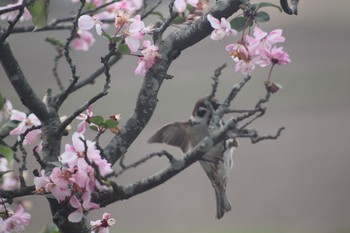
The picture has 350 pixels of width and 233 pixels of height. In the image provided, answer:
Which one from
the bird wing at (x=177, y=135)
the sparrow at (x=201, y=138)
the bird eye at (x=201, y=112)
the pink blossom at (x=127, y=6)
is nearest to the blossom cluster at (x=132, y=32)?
the pink blossom at (x=127, y=6)

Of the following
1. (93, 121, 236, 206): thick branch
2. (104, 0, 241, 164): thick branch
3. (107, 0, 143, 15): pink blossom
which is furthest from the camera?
(107, 0, 143, 15): pink blossom

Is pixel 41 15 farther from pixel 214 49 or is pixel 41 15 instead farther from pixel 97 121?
pixel 214 49

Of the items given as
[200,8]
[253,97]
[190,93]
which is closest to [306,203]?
[253,97]

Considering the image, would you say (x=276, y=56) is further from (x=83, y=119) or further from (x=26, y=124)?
(x=26, y=124)

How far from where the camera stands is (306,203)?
27.1 ft

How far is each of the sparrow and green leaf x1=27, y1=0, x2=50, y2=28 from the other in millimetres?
932

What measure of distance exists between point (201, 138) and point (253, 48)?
111 centimetres

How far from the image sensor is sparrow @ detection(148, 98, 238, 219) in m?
2.66

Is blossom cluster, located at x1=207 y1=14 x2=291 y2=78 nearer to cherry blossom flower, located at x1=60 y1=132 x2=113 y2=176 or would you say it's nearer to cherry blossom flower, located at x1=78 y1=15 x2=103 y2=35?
cherry blossom flower, located at x1=78 y1=15 x2=103 y2=35

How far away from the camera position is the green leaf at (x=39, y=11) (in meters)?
1.70

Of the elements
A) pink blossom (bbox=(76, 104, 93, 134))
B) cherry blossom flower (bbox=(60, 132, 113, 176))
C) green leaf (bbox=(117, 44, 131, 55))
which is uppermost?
green leaf (bbox=(117, 44, 131, 55))

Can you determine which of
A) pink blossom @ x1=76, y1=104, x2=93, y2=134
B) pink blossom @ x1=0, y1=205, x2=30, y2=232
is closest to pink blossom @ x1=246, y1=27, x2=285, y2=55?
pink blossom @ x1=76, y1=104, x2=93, y2=134

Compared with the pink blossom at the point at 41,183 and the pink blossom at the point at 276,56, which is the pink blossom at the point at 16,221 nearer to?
the pink blossom at the point at 41,183

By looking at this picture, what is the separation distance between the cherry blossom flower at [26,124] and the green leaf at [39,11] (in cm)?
25
